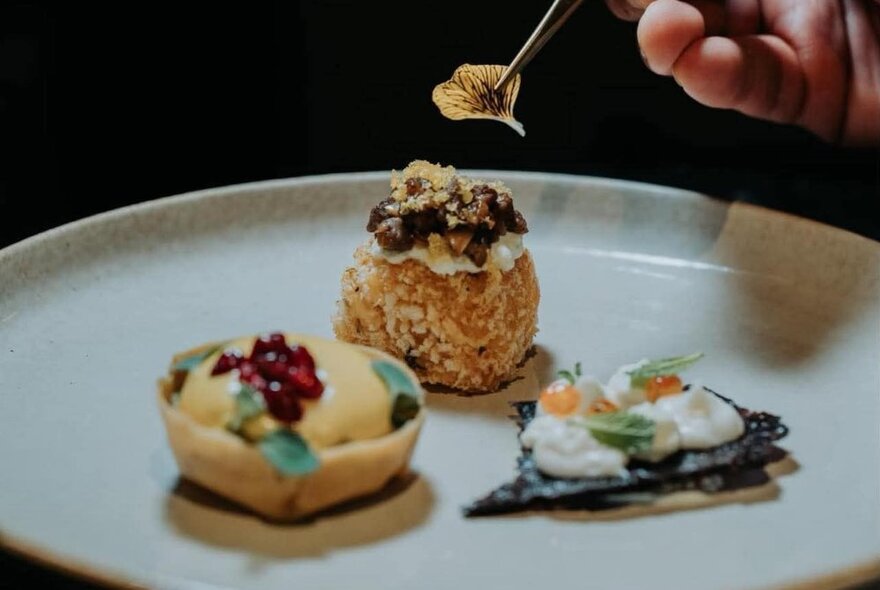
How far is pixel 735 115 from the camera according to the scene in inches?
153

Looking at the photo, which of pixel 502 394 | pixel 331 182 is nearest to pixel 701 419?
pixel 502 394

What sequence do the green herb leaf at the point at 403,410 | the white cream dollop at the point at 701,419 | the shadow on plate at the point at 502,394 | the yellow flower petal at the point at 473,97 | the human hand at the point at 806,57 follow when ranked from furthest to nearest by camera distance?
1. the human hand at the point at 806,57
2. the yellow flower petal at the point at 473,97
3. the shadow on plate at the point at 502,394
4. the white cream dollop at the point at 701,419
5. the green herb leaf at the point at 403,410

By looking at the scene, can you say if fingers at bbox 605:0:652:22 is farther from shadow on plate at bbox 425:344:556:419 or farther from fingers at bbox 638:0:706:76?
shadow on plate at bbox 425:344:556:419

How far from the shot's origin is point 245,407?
1.67 m

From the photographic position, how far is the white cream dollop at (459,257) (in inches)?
88.5

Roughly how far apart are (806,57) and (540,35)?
1.02m

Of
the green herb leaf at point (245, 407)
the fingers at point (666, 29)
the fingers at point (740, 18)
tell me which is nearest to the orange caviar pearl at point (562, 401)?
the green herb leaf at point (245, 407)

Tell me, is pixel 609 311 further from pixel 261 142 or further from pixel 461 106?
pixel 261 142

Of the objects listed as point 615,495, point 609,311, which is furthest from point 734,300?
point 615,495

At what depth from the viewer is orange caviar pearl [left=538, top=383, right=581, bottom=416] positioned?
78.5 inches

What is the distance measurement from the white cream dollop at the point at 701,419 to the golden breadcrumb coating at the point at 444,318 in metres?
0.44

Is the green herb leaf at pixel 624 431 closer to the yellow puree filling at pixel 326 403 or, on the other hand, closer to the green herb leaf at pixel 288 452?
the yellow puree filling at pixel 326 403

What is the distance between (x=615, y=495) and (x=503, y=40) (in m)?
2.33

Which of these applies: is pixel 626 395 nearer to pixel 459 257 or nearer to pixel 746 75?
pixel 459 257
